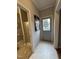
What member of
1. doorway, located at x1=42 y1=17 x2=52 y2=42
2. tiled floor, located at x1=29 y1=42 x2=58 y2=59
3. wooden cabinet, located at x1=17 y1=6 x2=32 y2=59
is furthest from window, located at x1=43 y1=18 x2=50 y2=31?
wooden cabinet, located at x1=17 y1=6 x2=32 y2=59

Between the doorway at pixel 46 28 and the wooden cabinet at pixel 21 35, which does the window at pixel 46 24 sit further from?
the wooden cabinet at pixel 21 35

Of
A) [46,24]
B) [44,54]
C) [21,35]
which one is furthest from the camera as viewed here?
[46,24]

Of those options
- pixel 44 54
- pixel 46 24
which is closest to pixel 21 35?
pixel 44 54

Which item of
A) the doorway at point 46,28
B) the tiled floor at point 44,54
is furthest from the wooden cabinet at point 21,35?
the doorway at point 46,28

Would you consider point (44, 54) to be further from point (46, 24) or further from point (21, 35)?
point (46, 24)

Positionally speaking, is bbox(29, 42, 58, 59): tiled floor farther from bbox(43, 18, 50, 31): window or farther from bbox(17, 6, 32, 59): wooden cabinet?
bbox(43, 18, 50, 31): window

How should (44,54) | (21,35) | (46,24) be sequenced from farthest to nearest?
(46,24), (44,54), (21,35)

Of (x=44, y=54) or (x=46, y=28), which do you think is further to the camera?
(x=46, y=28)

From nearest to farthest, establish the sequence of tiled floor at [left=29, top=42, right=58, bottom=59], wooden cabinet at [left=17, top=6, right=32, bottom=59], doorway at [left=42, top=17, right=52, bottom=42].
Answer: wooden cabinet at [left=17, top=6, right=32, bottom=59] < tiled floor at [left=29, top=42, right=58, bottom=59] < doorway at [left=42, top=17, right=52, bottom=42]

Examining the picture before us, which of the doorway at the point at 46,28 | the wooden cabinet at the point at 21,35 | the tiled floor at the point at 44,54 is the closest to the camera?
the wooden cabinet at the point at 21,35

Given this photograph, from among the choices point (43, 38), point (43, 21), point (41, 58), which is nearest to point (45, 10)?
point (43, 21)
